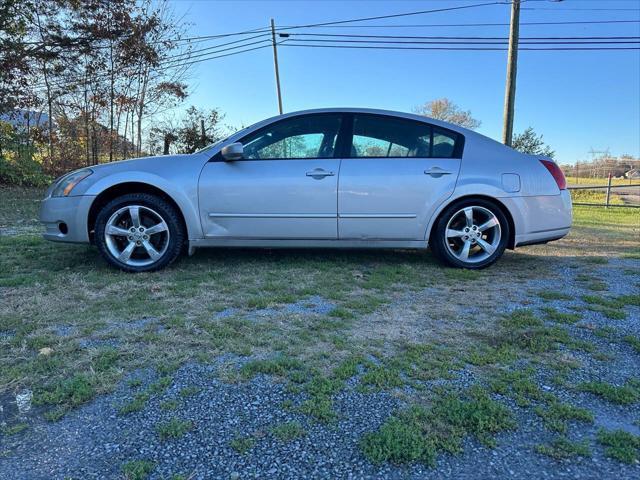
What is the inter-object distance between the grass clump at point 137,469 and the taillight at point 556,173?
4.02 metres

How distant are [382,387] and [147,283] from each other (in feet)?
7.63

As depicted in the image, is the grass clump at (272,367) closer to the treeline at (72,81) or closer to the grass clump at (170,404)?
the grass clump at (170,404)

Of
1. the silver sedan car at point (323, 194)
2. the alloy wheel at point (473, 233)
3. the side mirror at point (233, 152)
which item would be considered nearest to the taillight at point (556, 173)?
the silver sedan car at point (323, 194)

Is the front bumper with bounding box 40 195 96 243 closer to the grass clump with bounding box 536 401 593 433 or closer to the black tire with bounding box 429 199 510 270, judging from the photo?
the black tire with bounding box 429 199 510 270

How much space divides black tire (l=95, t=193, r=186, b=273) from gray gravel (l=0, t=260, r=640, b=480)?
192 cm

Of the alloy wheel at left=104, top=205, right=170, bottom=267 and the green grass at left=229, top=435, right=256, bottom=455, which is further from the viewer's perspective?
the alloy wheel at left=104, top=205, right=170, bottom=267

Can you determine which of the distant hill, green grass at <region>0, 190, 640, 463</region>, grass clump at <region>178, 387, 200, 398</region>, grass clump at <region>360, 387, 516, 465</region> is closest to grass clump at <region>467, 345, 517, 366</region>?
green grass at <region>0, 190, 640, 463</region>

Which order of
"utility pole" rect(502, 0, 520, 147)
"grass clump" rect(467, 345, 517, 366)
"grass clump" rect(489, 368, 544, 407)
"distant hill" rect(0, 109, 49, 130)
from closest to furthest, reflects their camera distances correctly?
"grass clump" rect(489, 368, 544, 407) < "grass clump" rect(467, 345, 517, 366) < "utility pole" rect(502, 0, 520, 147) < "distant hill" rect(0, 109, 49, 130)

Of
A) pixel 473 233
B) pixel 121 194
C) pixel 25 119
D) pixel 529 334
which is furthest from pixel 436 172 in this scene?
pixel 25 119

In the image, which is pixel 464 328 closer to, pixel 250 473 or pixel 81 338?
pixel 250 473

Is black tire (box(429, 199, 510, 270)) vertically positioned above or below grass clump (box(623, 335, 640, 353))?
above

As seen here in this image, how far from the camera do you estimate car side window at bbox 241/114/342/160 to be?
3.88m

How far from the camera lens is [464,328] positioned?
103 inches

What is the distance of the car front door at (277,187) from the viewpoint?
3793 millimetres
